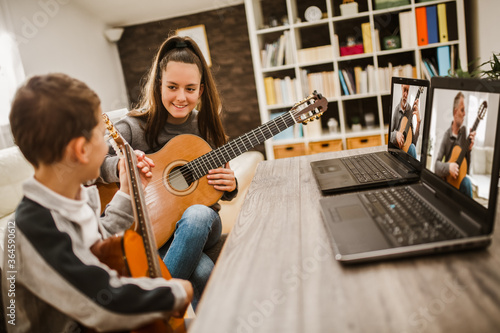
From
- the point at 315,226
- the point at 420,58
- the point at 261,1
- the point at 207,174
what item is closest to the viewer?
the point at 315,226

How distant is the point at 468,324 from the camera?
1.64 ft

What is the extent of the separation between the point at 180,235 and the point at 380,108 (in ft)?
8.22

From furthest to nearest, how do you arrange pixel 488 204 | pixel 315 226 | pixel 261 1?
pixel 261 1, pixel 315 226, pixel 488 204

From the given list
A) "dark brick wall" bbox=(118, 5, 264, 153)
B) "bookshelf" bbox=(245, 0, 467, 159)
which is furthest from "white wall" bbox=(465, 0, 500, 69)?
"dark brick wall" bbox=(118, 5, 264, 153)

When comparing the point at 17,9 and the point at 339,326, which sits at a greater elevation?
the point at 17,9

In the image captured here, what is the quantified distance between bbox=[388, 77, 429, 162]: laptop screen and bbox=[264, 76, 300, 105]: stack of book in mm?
2154

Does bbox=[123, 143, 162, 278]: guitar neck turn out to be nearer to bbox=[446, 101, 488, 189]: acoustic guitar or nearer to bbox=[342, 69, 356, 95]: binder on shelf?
bbox=[446, 101, 488, 189]: acoustic guitar

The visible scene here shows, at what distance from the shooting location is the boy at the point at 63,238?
0.67 metres

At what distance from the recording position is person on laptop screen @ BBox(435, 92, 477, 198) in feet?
2.54

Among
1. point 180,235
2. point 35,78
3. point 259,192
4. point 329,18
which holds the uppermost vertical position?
point 329,18

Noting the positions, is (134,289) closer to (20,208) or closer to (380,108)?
(20,208)

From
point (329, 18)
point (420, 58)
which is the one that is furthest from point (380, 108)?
point (329, 18)

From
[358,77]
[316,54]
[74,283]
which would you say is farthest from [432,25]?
[74,283]

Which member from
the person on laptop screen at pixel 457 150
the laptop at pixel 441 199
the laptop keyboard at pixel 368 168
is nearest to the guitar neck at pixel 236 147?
the laptop keyboard at pixel 368 168
